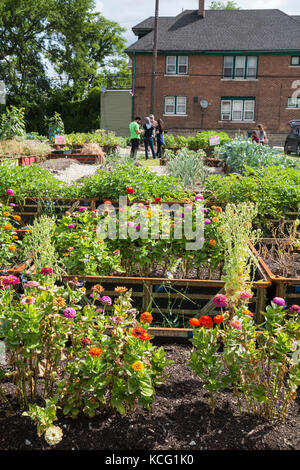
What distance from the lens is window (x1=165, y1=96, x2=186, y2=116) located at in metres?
29.6

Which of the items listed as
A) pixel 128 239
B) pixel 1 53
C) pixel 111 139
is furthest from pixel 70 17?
pixel 128 239

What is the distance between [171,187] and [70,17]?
122ft

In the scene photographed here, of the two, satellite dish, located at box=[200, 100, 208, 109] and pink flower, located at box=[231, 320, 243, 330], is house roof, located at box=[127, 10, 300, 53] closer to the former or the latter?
satellite dish, located at box=[200, 100, 208, 109]

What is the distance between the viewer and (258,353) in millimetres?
2410

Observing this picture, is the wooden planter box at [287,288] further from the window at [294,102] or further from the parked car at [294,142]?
the window at [294,102]

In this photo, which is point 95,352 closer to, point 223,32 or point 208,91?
point 208,91

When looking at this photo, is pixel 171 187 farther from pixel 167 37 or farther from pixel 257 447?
pixel 167 37

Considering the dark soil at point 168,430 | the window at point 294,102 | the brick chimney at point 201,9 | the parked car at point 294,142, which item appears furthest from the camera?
the brick chimney at point 201,9

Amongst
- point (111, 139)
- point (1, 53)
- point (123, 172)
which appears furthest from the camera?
point (1, 53)

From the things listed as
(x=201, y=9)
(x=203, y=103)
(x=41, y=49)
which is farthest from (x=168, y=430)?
(x=41, y=49)

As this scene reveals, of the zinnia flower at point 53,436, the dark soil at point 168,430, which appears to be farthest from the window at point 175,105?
the zinnia flower at point 53,436

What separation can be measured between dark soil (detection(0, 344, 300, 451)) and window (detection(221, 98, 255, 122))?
2871 centimetres

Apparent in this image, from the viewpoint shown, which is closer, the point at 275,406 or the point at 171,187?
the point at 275,406

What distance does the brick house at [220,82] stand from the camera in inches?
1138
